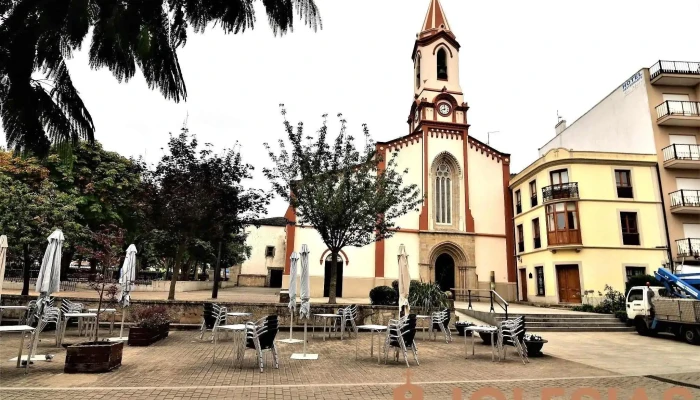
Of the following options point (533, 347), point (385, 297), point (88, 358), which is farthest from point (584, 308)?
point (88, 358)

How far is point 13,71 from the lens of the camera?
6.53ft

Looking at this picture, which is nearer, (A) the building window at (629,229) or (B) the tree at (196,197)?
(B) the tree at (196,197)

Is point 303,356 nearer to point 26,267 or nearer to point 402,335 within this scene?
point 402,335

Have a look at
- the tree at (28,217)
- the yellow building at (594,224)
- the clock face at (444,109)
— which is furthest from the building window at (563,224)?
the tree at (28,217)

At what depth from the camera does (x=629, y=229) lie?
2188 centimetres

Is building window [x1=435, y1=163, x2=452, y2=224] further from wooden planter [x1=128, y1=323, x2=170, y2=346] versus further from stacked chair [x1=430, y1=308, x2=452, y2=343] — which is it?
wooden planter [x1=128, y1=323, x2=170, y2=346]

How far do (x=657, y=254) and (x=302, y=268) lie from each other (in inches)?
815

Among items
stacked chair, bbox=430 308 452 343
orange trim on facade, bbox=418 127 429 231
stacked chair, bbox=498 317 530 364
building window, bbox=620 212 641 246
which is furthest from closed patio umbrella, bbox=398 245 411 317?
building window, bbox=620 212 641 246

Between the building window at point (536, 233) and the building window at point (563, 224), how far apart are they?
1.20 meters

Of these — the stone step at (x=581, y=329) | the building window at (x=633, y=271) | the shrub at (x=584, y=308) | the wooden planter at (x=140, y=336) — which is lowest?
the stone step at (x=581, y=329)

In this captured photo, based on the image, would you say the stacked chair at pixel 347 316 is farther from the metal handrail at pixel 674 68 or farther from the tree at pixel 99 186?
the metal handrail at pixel 674 68

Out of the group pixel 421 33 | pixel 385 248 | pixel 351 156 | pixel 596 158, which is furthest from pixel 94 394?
pixel 421 33

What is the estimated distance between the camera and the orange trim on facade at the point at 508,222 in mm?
25906

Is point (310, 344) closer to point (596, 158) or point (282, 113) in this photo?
point (282, 113)
